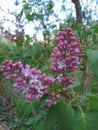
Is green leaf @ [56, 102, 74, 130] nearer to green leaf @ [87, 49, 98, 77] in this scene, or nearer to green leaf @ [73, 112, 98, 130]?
green leaf @ [73, 112, 98, 130]

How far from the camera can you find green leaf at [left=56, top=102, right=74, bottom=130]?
1231 mm

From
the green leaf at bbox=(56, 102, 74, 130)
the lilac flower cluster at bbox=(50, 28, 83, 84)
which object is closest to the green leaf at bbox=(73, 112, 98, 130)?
the green leaf at bbox=(56, 102, 74, 130)

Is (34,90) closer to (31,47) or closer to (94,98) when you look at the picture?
(94,98)

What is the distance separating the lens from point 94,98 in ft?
4.10

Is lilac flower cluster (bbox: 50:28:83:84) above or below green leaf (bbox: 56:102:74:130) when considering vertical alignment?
above

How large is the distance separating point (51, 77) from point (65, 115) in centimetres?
14

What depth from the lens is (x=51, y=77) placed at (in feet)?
4.14

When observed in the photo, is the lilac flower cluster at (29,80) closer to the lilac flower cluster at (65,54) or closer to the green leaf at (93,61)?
the lilac flower cluster at (65,54)

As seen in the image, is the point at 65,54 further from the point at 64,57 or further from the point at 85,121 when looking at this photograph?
the point at 85,121

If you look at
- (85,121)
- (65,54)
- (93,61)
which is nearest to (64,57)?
(65,54)

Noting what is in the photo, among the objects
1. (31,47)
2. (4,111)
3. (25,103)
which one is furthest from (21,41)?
(4,111)

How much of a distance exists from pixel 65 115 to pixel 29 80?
178mm

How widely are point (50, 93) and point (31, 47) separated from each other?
28.1 inches

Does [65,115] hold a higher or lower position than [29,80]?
lower
